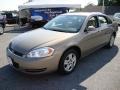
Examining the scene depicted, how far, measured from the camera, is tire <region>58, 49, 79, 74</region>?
442 centimetres

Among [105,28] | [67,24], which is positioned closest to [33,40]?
[67,24]

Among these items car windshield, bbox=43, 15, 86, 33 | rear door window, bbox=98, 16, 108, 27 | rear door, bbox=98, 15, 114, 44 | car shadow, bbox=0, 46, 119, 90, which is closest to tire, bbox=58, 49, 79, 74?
car shadow, bbox=0, 46, 119, 90

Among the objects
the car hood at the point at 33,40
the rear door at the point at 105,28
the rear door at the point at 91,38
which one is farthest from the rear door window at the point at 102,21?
the car hood at the point at 33,40

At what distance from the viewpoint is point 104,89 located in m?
3.96

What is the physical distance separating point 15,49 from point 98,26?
281 centimetres

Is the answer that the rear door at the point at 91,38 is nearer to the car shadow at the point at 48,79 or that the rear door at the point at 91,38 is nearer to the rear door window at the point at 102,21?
the rear door window at the point at 102,21

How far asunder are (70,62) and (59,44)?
0.67 m

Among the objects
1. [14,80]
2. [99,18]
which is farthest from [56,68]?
[99,18]

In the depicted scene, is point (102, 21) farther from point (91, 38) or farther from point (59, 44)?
point (59, 44)

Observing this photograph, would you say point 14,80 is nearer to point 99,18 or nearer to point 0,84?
point 0,84

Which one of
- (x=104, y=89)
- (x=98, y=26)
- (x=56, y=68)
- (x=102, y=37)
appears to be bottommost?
(x=104, y=89)

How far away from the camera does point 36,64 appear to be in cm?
400

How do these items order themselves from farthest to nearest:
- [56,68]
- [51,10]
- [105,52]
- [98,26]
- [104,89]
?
[51,10] < [105,52] < [98,26] < [56,68] < [104,89]

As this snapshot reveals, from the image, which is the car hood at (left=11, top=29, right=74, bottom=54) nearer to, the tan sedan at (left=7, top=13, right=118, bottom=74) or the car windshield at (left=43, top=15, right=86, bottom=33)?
the tan sedan at (left=7, top=13, right=118, bottom=74)
